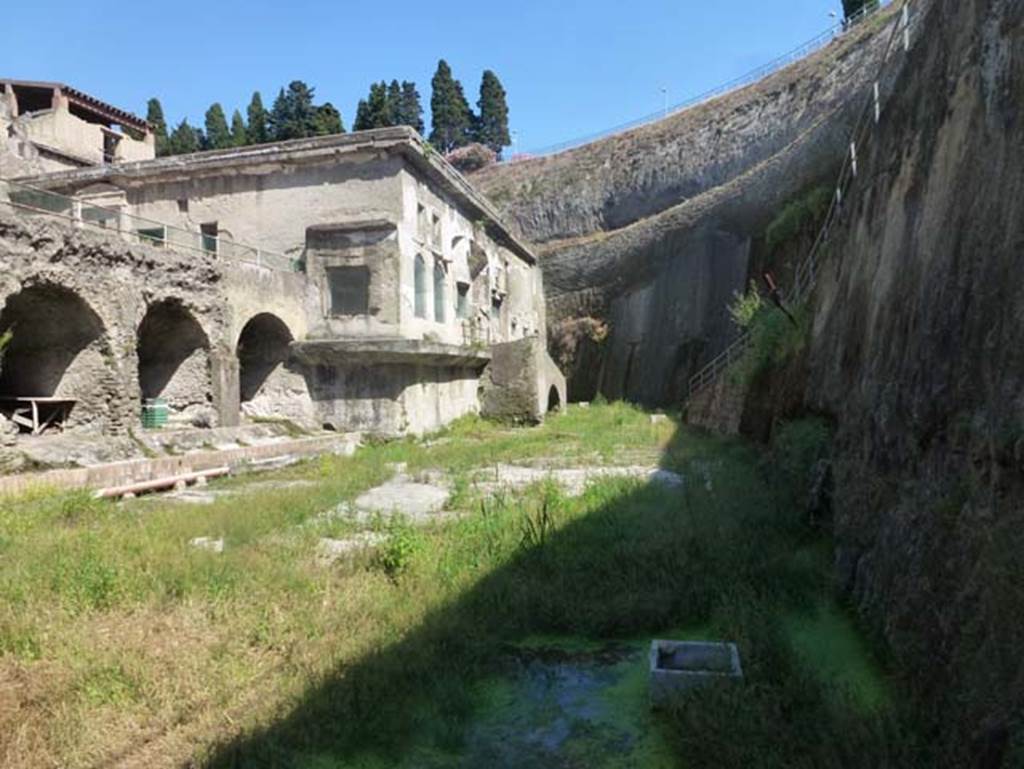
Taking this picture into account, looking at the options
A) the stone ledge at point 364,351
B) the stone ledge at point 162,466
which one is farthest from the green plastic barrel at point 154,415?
the stone ledge at point 364,351

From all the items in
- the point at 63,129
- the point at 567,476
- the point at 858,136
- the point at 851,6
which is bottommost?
the point at 567,476

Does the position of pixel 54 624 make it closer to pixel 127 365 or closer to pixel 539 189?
pixel 127 365

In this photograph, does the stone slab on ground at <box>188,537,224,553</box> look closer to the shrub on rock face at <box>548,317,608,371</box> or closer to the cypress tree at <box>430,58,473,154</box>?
the shrub on rock face at <box>548,317,608,371</box>

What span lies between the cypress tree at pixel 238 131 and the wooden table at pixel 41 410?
135 feet

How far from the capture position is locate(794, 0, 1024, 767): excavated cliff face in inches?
119

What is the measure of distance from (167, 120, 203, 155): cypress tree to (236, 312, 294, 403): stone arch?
120ft

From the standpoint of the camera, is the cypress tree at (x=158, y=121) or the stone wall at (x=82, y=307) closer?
the stone wall at (x=82, y=307)

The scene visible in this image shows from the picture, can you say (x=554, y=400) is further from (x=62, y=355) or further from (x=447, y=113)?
(x=447, y=113)

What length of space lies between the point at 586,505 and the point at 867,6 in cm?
3507

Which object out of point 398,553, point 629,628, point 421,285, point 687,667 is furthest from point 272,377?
point 687,667

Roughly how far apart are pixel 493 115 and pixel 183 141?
972 inches

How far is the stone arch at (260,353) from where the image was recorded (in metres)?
19.1

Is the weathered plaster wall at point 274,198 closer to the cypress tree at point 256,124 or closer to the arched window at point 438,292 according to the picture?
the arched window at point 438,292

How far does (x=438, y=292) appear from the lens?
21922 mm
